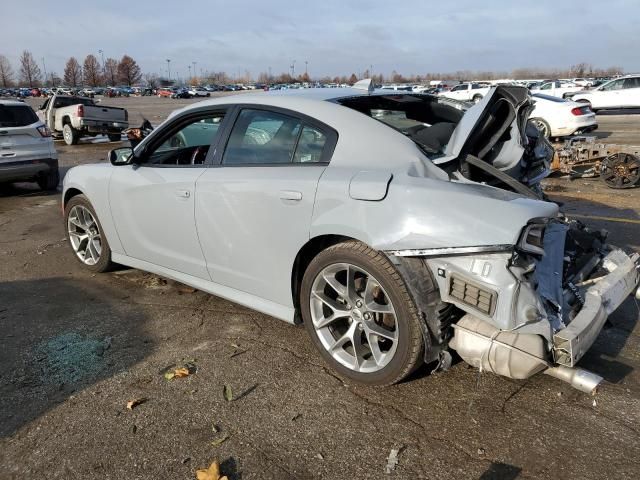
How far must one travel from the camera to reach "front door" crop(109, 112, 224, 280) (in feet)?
12.9

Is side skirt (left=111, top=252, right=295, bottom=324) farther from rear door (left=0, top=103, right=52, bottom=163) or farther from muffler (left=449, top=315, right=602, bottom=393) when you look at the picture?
rear door (left=0, top=103, right=52, bottom=163)

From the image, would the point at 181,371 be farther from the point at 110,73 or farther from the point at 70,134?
the point at 110,73

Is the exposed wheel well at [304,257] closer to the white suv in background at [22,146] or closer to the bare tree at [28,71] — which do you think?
the white suv in background at [22,146]

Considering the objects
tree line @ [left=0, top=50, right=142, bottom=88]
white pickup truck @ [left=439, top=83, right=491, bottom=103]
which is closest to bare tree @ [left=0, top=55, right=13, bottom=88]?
tree line @ [left=0, top=50, right=142, bottom=88]

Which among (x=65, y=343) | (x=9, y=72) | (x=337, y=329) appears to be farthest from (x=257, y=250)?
(x=9, y=72)

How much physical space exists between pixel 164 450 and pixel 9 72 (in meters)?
168

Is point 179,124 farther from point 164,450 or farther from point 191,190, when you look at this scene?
point 164,450

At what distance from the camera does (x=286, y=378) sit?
326 centimetres

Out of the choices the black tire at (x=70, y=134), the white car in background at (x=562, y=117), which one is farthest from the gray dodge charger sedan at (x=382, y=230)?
the black tire at (x=70, y=134)

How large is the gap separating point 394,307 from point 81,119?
60.8 feet

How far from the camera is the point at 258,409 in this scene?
9.71ft

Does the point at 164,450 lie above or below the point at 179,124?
below

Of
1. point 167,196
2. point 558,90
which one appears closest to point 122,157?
point 167,196

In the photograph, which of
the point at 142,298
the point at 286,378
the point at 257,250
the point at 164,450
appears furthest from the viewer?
the point at 142,298
